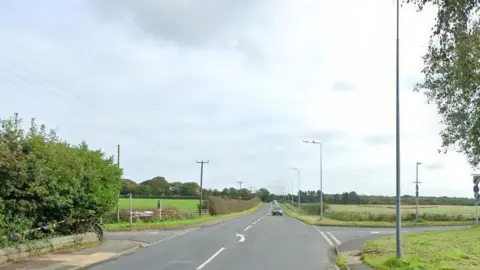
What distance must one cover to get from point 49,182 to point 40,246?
2292 mm

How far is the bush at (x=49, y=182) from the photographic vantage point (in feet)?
58.3

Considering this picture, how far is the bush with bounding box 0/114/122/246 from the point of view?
58.3ft

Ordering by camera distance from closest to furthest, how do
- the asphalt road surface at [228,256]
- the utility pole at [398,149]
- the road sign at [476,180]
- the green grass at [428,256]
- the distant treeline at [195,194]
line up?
the green grass at [428,256] < the utility pole at [398,149] < the asphalt road surface at [228,256] < the road sign at [476,180] < the distant treeline at [195,194]

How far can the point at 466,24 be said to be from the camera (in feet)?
30.6

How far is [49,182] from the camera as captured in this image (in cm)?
2011

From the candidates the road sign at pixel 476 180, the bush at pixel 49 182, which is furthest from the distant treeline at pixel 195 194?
the bush at pixel 49 182

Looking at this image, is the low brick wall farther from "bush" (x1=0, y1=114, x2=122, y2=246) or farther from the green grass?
the green grass

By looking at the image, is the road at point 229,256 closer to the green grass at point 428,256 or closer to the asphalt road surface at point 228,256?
the asphalt road surface at point 228,256

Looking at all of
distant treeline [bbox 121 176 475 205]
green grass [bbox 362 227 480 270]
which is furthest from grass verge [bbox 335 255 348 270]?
distant treeline [bbox 121 176 475 205]

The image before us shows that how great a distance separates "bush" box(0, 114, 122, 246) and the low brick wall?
49cm

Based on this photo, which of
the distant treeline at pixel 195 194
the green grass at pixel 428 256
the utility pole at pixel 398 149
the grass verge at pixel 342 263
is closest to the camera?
the green grass at pixel 428 256

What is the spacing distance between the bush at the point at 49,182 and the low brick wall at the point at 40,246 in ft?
1.61

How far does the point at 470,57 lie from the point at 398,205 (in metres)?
7.94

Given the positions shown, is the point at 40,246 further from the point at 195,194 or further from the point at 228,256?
the point at 195,194
